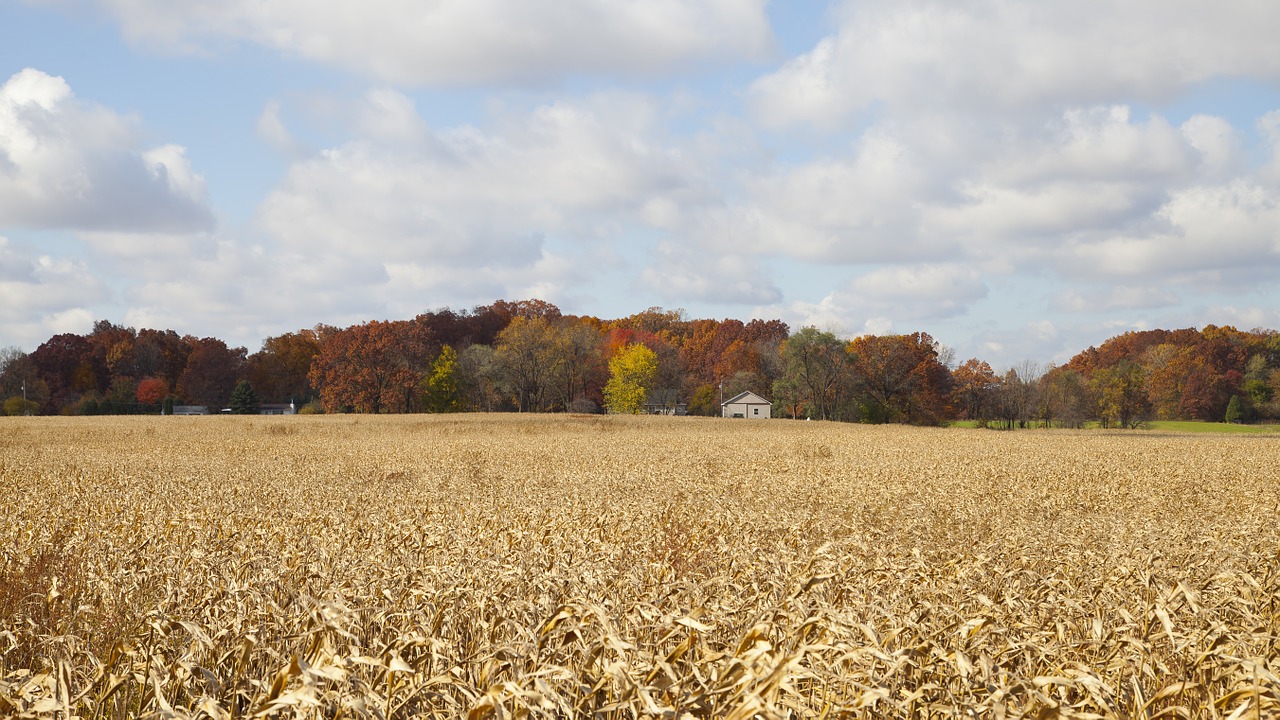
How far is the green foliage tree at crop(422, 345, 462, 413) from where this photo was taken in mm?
85000

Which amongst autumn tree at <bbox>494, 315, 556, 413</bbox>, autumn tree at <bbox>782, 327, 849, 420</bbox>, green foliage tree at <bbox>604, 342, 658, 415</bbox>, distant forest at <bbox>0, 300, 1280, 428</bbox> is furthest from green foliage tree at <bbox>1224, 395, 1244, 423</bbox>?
autumn tree at <bbox>494, 315, 556, 413</bbox>

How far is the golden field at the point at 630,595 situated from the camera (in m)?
3.13

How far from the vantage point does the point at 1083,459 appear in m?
21.7

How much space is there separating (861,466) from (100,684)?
16.0 metres

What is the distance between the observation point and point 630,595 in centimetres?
557

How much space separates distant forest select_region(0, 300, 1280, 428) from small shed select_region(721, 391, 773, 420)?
187 centimetres

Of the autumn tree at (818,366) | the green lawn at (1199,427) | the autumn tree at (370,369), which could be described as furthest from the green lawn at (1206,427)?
the autumn tree at (370,369)

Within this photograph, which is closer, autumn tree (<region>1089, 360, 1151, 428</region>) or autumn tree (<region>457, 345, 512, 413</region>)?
autumn tree (<region>1089, 360, 1151, 428</region>)

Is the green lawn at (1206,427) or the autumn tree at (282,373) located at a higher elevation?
the autumn tree at (282,373)

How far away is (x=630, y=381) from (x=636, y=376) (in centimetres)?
87

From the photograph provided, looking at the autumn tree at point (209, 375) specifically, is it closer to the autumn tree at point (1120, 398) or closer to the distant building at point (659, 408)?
the distant building at point (659, 408)

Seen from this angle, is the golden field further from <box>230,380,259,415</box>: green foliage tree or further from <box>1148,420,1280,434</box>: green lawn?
<box>230,380,259,415</box>: green foliage tree

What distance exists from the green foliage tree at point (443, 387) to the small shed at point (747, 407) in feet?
92.0

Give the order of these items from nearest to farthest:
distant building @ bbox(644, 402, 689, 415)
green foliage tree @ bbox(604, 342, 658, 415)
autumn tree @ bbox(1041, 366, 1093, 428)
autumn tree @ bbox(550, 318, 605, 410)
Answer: autumn tree @ bbox(1041, 366, 1093, 428)
autumn tree @ bbox(550, 318, 605, 410)
green foliage tree @ bbox(604, 342, 658, 415)
distant building @ bbox(644, 402, 689, 415)
